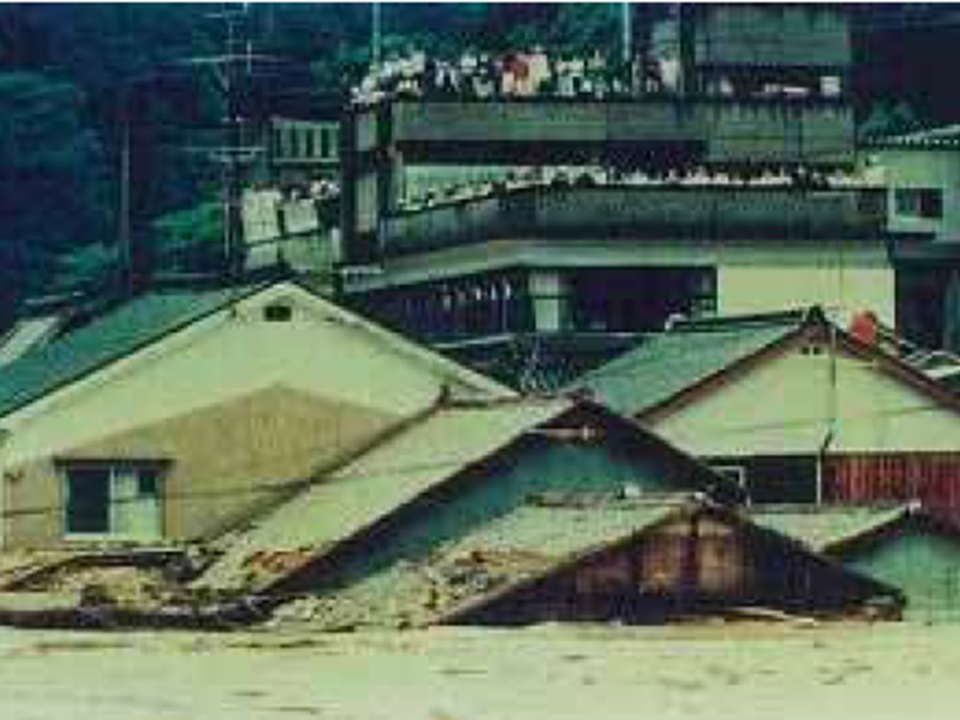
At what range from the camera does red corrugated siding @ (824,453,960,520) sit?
160 ft

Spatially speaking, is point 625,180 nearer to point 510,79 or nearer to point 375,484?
point 510,79

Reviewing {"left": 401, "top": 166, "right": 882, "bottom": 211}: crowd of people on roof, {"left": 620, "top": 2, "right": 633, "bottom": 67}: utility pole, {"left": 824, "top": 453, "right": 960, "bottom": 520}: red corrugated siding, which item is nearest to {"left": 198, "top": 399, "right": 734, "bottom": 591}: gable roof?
{"left": 824, "top": 453, "right": 960, "bottom": 520}: red corrugated siding

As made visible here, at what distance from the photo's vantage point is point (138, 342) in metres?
45.5

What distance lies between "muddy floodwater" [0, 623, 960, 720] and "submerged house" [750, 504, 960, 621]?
11.1ft

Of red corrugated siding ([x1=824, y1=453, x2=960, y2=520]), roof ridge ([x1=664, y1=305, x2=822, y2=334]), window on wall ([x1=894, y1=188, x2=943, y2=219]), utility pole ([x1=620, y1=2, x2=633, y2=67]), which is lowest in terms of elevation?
red corrugated siding ([x1=824, y1=453, x2=960, y2=520])

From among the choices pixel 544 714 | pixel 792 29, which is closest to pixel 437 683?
pixel 544 714

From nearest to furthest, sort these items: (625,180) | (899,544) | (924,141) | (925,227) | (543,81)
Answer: (899,544) → (625,180) → (543,81) → (925,227) → (924,141)

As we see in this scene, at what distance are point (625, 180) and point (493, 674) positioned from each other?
3938cm

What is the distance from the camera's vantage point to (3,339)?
221ft

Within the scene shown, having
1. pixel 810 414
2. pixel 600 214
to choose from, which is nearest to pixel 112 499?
pixel 810 414

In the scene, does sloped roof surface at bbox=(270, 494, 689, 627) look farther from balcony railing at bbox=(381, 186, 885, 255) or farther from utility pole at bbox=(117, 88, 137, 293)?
balcony railing at bbox=(381, 186, 885, 255)

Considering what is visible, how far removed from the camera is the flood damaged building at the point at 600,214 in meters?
67.4

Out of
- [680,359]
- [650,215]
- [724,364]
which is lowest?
[680,359]

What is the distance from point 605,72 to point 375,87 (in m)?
5.79
